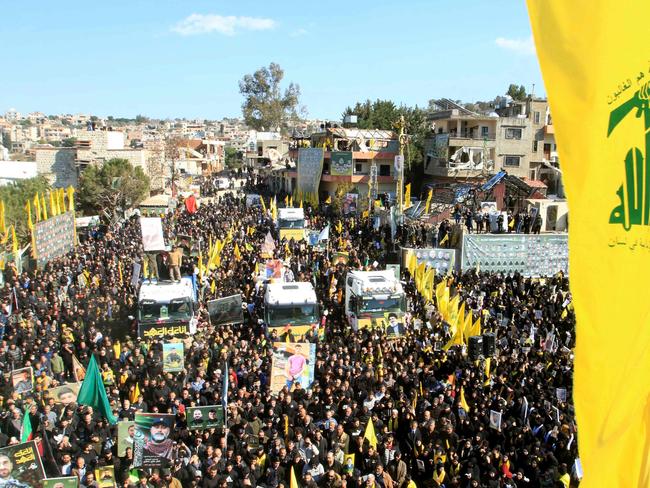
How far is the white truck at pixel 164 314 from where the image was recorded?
53.1 feet

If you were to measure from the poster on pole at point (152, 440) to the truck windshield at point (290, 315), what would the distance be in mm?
6928

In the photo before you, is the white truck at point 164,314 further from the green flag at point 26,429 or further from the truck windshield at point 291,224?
the truck windshield at point 291,224

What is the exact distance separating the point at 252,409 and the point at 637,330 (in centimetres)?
957

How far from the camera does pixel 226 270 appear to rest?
22406 mm

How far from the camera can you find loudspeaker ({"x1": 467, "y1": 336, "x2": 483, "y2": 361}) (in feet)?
46.8

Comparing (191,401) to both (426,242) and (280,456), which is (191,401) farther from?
(426,242)

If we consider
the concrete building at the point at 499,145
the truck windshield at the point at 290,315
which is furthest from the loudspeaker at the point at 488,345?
the concrete building at the point at 499,145

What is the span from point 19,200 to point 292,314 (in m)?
33.1

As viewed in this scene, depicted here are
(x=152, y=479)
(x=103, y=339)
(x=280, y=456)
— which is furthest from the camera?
(x=103, y=339)

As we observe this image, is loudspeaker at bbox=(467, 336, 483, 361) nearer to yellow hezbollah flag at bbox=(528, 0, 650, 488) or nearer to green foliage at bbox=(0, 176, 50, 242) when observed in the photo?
yellow hezbollah flag at bbox=(528, 0, 650, 488)

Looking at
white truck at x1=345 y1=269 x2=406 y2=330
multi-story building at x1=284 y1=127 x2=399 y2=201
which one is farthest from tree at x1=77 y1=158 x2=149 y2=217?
white truck at x1=345 y1=269 x2=406 y2=330

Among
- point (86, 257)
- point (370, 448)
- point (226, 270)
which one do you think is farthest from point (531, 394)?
point (86, 257)

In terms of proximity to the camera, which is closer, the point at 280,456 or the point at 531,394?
the point at 280,456

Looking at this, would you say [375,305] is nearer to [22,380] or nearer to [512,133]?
[22,380]
